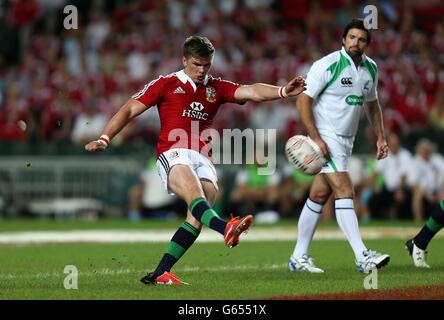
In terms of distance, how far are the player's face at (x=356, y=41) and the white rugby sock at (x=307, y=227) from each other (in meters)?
1.69

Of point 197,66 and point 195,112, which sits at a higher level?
point 197,66

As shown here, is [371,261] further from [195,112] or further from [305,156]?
[195,112]

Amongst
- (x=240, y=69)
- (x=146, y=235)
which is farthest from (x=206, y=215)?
(x=240, y=69)

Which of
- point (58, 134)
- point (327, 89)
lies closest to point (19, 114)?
point (58, 134)

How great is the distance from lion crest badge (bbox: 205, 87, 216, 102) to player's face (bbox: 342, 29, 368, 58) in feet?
5.72

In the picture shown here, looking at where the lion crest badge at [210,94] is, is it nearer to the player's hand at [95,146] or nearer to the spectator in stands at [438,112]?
the player's hand at [95,146]

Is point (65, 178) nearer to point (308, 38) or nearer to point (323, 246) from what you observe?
point (308, 38)

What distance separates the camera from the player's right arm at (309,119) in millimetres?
11016

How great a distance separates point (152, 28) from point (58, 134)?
409 centimetres

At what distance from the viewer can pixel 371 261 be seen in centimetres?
1053

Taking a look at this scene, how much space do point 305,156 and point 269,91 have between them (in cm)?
118

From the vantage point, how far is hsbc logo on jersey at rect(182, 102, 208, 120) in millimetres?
9990

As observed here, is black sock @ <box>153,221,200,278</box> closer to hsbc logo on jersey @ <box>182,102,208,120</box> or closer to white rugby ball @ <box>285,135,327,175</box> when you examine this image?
hsbc logo on jersey @ <box>182,102,208,120</box>

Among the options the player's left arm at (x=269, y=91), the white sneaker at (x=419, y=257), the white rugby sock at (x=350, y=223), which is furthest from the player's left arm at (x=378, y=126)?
the player's left arm at (x=269, y=91)
